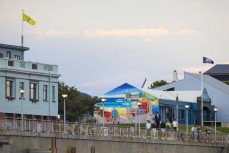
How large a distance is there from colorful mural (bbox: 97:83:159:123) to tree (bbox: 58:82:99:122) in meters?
1.76

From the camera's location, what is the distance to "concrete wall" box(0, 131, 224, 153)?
85.4 meters

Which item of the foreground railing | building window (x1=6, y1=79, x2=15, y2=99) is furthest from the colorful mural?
building window (x1=6, y1=79, x2=15, y2=99)

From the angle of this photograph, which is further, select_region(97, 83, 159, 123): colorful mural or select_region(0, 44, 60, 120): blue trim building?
select_region(97, 83, 159, 123): colorful mural

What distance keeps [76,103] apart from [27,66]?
52.4m

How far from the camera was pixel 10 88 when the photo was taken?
108 m

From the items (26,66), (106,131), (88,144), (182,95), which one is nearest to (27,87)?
(26,66)

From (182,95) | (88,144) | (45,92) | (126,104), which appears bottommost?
(88,144)

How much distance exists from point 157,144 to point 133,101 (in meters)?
57.7

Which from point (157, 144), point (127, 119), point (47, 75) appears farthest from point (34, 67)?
point (127, 119)

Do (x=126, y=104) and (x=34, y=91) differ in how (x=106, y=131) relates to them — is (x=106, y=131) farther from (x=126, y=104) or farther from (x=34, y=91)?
(x=126, y=104)

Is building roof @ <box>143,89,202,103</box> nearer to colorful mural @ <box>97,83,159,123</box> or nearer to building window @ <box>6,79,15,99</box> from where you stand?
colorful mural @ <box>97,83,159,123</box>

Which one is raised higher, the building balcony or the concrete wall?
the building balcony

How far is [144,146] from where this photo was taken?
10388 centimetres

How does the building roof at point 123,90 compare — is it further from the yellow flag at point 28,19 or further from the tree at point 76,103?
the yellow flag at point 28,19
